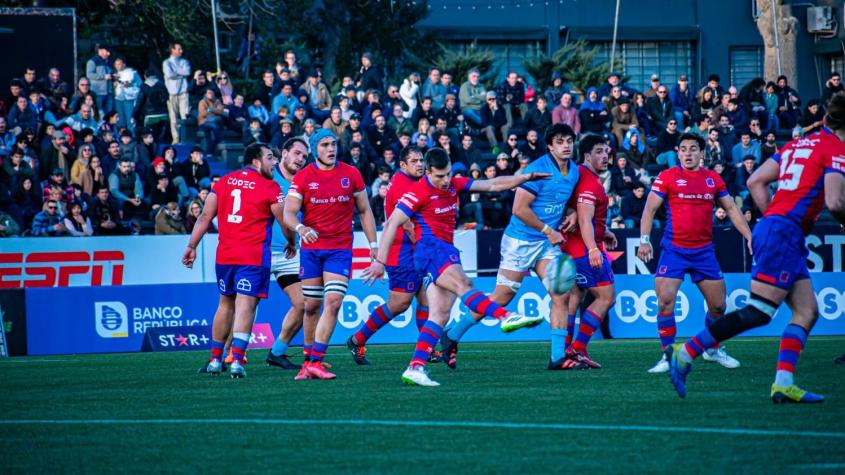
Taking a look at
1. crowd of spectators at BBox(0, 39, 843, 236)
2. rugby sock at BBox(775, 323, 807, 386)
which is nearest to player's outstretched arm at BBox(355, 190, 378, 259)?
rugby sock at BBox(775, 323, 807, 386)

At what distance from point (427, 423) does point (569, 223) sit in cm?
478

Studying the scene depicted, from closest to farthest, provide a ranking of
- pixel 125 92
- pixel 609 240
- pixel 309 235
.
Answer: pixel 309 235, pixel 609 240, pixel 125 92

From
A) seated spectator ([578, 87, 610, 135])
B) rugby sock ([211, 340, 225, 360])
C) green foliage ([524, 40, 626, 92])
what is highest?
green foliage ([524, 40, 626, 92])

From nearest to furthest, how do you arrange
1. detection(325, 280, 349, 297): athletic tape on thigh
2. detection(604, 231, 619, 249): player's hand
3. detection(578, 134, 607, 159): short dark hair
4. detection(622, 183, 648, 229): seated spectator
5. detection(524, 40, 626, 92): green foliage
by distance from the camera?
detection(325, 280, 349, 297): athletic tape on thigh → detection(578, 134, 607, 159): short dark hair → detection(604, 231, 619, 249): player's hand → detection(622, 183, 648, 229): seated spectator → detection(524, 40, 626, 92): green foliage

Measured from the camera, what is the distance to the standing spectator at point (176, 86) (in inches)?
1000

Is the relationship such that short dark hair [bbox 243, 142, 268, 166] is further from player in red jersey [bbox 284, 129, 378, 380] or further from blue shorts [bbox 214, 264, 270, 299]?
blue shorts [bbox 214, 264, 270, 299]

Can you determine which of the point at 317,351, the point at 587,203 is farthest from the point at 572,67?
the point at 317,351

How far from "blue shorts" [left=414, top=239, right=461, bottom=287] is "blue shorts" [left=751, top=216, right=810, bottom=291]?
286 cm

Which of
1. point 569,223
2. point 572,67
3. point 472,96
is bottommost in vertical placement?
point 569,223

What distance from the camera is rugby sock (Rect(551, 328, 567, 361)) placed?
12562 mm

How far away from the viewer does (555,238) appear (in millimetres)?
11898

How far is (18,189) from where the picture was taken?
71.7ft

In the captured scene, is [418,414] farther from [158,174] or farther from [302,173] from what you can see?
[158,174]

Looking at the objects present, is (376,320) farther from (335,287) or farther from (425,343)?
(425,343)
